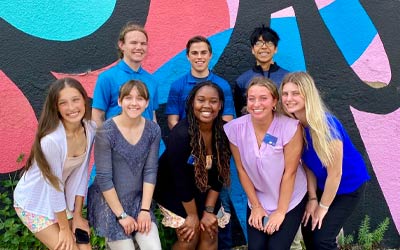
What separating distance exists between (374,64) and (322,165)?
5.52ft

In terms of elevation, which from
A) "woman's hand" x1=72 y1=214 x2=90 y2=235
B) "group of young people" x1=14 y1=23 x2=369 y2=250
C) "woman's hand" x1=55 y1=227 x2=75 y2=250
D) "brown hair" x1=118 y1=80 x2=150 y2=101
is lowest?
"woman's hand" x1=55 y1=227 x2=75 y2=250

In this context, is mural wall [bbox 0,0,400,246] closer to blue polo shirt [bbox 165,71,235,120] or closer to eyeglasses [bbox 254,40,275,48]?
eyeglasses [bbox 254,40,275,48]

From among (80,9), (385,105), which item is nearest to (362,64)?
(385,105)

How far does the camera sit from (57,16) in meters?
3.81

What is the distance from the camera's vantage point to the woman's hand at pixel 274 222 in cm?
286

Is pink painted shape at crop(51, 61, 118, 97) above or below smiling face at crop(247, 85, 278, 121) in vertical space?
above

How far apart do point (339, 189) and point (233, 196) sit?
1.36 m

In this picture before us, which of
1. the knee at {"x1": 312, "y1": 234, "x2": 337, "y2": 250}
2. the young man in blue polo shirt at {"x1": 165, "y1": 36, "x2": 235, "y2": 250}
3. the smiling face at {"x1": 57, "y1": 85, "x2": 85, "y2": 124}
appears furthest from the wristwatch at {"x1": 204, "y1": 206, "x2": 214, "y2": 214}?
the smiling face at {"x1": 57, "y1": 85, "x2": 85, "y2": 124}

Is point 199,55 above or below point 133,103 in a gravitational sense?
above

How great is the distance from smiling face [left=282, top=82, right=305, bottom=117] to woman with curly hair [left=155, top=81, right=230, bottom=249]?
1.50 ft

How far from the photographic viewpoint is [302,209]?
9.75 feet

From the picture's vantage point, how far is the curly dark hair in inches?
116

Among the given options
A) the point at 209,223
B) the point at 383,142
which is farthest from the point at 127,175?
the point at 383,142

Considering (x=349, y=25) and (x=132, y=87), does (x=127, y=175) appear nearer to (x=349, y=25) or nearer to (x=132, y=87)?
(x=132, y=87)
